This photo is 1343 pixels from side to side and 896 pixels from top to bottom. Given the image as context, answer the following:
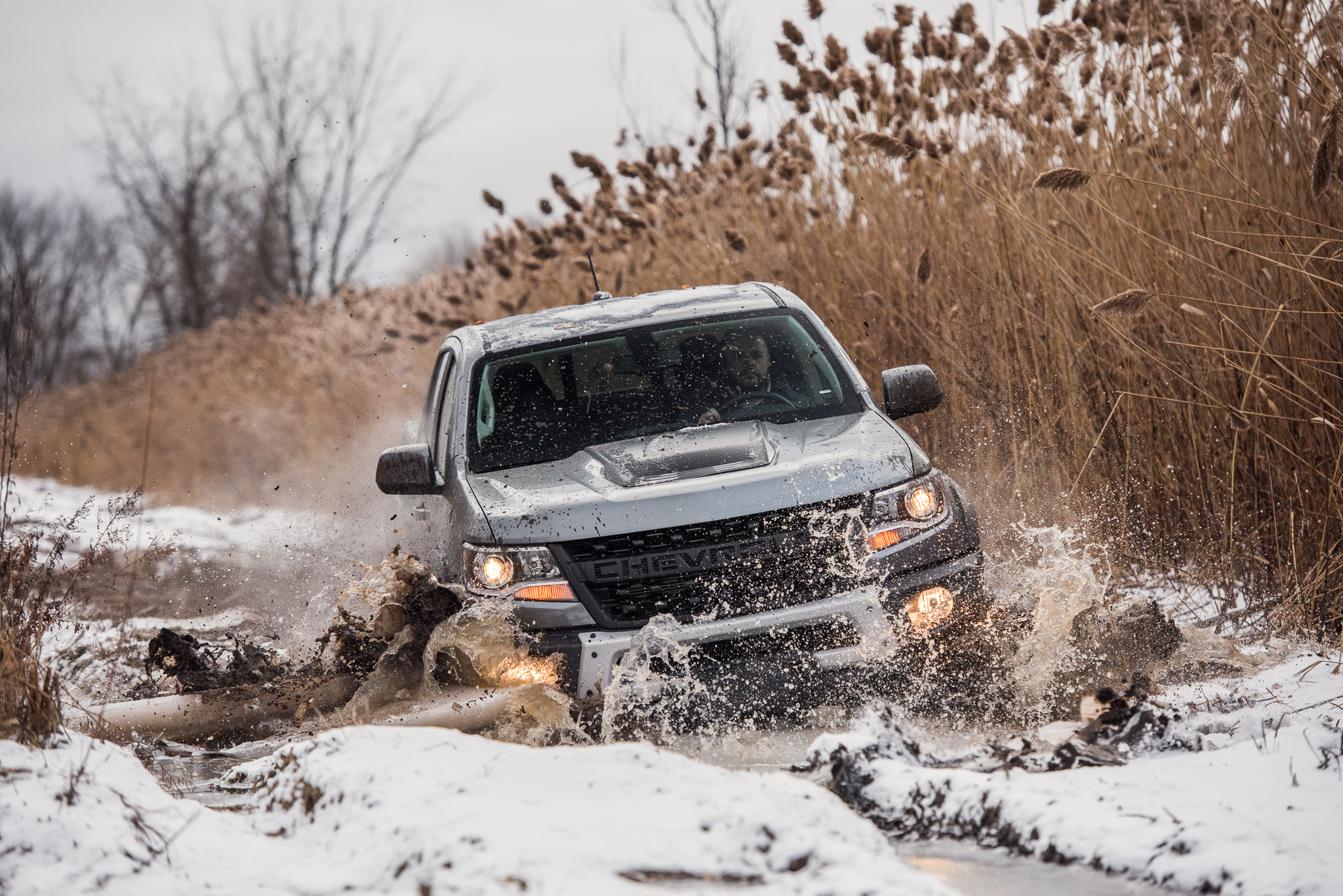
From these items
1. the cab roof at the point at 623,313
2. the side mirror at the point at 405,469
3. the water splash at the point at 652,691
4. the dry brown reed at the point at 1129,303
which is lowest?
the water splash at the point at 652,691

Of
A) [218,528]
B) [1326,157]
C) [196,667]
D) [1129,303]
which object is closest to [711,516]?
[1129,303]

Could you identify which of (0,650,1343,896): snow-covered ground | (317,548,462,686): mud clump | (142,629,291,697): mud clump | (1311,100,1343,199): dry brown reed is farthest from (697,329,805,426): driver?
(142,629,291,697): mud clump

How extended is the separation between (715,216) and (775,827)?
8.45m

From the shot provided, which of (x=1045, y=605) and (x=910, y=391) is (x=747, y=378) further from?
(x=1045, y=605)

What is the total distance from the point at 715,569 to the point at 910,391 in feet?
5.05

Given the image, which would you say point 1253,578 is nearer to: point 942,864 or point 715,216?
point 942,864

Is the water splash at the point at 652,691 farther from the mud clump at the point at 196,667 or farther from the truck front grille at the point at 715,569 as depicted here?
the mud clump at the point at 196,667

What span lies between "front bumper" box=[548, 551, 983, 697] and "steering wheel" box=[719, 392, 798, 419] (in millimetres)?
1304

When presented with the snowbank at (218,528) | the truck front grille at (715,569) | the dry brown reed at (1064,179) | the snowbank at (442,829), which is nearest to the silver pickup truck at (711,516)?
the truck front grille at (715,569)

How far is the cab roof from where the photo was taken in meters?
5.83

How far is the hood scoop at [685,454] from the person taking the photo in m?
4.52

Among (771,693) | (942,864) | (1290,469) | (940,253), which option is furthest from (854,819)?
(940,253)

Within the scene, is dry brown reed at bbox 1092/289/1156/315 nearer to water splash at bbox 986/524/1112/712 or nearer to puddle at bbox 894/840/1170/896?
water splash at bbox 986/524/1112/712

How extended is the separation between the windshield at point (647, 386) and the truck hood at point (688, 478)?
207 mm
